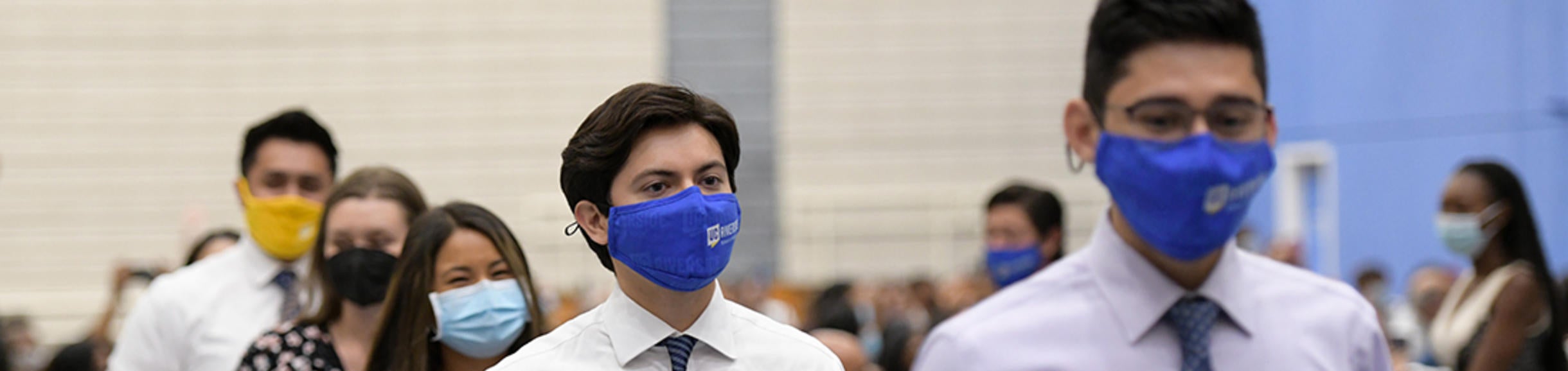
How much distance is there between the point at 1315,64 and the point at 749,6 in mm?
8736

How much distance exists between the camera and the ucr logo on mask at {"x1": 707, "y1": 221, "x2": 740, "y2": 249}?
2465 millimetres

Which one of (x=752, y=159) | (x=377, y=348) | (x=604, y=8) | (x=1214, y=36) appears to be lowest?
(x=752, y=159)

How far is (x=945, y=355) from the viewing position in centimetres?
256

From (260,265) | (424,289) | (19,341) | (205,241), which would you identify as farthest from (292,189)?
(19,341)

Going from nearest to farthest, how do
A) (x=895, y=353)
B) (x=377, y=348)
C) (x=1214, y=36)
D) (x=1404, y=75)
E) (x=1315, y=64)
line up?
(x=1214, y=36), (x=377, y=348), (x=895, y=353), (x=1404, y=75), (x=1315, y=64)

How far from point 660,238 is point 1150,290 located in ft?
→ 2.40

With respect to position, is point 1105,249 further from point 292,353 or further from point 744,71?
point 744,71

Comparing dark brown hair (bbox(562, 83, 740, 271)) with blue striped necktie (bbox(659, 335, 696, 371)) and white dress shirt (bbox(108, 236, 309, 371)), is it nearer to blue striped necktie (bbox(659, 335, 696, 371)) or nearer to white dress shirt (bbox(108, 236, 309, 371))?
blue striped necktie (bbox(659, 335, 696, 371))

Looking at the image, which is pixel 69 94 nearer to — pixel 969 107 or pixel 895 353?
pixel 969 107

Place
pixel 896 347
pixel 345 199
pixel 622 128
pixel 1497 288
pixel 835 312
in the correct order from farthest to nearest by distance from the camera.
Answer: pixel 835 312 → pixel 896 347 → pixel 1497 288 → pixel 345 199 → pixel 622 128

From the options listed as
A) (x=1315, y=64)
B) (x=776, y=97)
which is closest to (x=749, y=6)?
(x=776, y=97)

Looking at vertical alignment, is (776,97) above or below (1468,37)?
below

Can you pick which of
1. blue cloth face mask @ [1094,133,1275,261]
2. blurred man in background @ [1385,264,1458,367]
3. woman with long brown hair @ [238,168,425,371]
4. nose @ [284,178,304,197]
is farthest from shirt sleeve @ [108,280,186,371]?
blurred man in background @ [1385,264,1458,367]

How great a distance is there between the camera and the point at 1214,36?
240 cm
